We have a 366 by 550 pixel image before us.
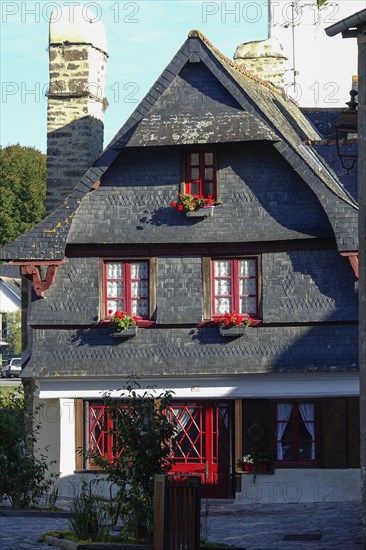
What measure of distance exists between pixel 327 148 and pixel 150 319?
5.20m

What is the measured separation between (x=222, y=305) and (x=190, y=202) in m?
2.01

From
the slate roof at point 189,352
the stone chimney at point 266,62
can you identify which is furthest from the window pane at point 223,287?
the stone chimney at point 266,62

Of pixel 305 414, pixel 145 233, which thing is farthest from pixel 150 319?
pixel 305 414

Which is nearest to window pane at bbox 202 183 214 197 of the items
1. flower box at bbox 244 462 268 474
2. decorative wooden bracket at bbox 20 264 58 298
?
decorative wooden bracket at bbox 20 264 58 298

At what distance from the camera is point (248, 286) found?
27.4 meters

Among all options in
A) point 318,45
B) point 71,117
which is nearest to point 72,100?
point 71,117

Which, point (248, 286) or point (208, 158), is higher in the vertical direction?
point (208, 158)

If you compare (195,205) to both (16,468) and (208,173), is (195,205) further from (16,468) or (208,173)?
(16,468)

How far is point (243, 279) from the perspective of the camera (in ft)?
90.1

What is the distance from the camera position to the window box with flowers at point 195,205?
2731 centimetres

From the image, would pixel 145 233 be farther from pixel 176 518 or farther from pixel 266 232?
pixel 176 518

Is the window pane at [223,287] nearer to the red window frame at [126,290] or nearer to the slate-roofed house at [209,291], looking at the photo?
the slate-roofed house at [209,291]

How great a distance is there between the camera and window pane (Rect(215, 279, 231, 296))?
27.5m

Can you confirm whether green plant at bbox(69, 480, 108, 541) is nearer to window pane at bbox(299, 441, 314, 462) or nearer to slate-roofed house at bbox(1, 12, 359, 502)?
slate-roofed house at bbox(1, 12, 359, 502)
